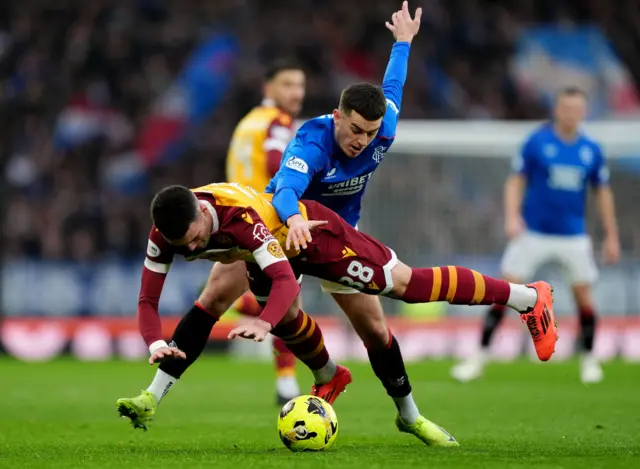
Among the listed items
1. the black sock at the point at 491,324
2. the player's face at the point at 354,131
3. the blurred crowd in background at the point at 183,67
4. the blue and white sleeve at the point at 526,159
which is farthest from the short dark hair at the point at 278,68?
the blurred crowd in background at the point at 183,67

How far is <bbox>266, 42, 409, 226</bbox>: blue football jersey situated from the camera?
6.34 m

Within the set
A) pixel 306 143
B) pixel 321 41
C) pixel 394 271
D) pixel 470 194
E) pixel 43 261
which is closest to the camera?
pixel 394 271

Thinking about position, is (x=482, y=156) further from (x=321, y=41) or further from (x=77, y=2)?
(x=77, y=2)

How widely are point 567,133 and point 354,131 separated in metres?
5.74

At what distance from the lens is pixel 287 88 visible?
364 inches

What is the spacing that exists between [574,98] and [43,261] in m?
8.69

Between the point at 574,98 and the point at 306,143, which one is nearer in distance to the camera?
the point at 306,143

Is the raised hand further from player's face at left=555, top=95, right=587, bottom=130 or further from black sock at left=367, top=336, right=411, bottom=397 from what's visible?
player's face at left=555, top=95, right=587, bottom=130

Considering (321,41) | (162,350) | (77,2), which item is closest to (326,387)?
(162,350)

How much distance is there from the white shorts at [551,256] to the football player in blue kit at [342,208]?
16.2 feet

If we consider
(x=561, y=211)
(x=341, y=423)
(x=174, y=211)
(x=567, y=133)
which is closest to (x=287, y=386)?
(x=341, y=423)

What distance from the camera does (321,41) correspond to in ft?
69.5

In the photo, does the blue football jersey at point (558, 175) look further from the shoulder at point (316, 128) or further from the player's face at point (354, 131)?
the player's face at point (354, 131)

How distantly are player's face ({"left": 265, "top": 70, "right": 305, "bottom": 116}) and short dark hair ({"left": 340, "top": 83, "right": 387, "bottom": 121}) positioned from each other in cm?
293
